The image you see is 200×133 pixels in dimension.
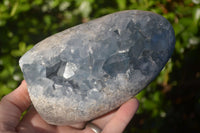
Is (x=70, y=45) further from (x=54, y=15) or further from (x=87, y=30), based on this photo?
(x=54, y=15)

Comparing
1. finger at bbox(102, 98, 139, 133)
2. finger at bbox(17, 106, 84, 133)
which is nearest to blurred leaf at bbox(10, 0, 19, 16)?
finger at bbox(17, 106, 84, 133)

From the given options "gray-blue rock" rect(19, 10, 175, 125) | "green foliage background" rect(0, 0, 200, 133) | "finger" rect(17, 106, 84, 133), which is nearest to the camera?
"gray-blue rock" rect(19, 10, 175, 125)

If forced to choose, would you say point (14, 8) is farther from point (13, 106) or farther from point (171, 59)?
point (171, 59)

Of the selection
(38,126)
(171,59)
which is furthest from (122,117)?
(171,59)

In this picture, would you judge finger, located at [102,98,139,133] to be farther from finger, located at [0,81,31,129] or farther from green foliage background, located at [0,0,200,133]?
finger, located at [0,81,31,129]

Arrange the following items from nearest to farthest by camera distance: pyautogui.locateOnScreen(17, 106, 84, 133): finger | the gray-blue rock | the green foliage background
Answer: the gray-blue rock → pyautogui.locateOnScreen(17, 106, 84, 133): finger → the green foliage background

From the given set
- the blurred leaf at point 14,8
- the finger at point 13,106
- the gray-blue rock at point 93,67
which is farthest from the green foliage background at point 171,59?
the gray-blue rock at point 93,67

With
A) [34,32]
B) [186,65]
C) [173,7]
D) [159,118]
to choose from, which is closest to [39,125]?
[34,32]
